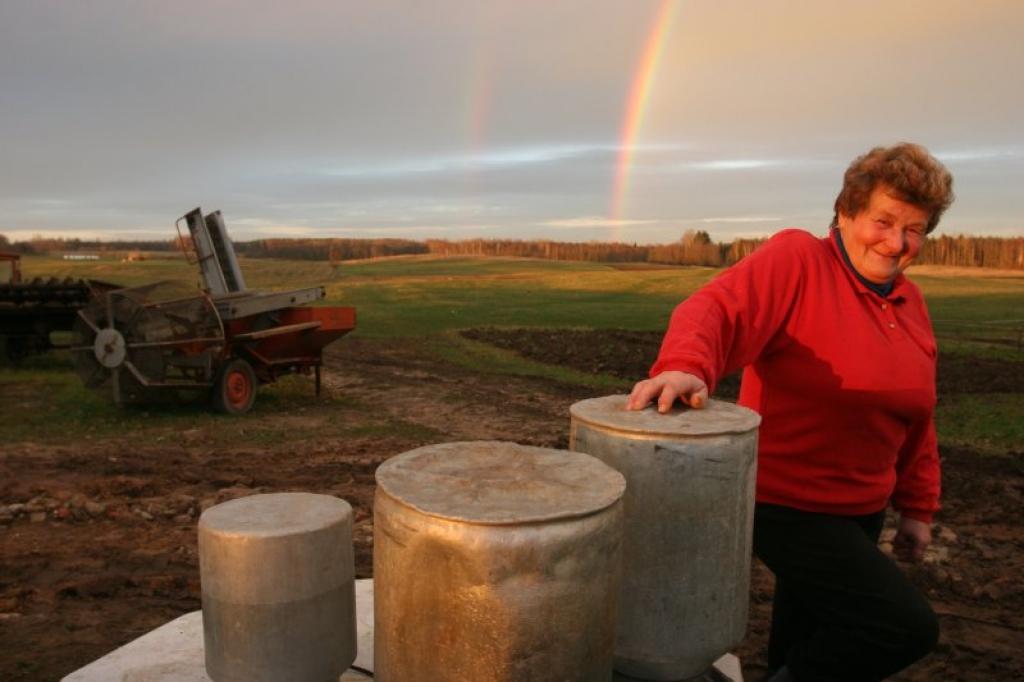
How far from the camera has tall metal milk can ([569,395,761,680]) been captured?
250 centimetres

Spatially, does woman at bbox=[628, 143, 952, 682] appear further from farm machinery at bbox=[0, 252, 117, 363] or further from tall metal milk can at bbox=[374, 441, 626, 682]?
farm machinery at bbox=[0, 252, 117, 363]

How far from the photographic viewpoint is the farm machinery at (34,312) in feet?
50.8

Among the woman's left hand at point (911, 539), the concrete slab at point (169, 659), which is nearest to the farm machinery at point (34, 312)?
the concrete slab at point (169, 659)

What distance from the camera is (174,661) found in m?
3.49

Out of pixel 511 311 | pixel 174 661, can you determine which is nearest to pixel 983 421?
pixel 174 661

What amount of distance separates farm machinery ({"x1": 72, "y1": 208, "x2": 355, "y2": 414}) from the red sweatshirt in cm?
925

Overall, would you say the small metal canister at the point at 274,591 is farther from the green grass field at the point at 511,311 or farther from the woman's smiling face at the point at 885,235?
the green grass field at the point at 511,311

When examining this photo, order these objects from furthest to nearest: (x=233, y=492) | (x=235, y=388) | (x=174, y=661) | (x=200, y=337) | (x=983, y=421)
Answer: (x=235, y=388) < (x=983, y=421) < (x=200, y=337) < (x=233, y=492) < (x=174, y=661)

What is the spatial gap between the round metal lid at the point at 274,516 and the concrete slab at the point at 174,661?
2.43 feet

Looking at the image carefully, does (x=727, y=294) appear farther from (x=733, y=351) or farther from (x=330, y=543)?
(x=330, y=543)

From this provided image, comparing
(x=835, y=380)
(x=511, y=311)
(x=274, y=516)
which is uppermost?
(x=835, y=380)

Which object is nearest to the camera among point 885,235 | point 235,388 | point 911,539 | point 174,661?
point 885,235

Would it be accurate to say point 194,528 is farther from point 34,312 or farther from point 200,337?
point 34,312

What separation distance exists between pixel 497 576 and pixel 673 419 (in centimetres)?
88
